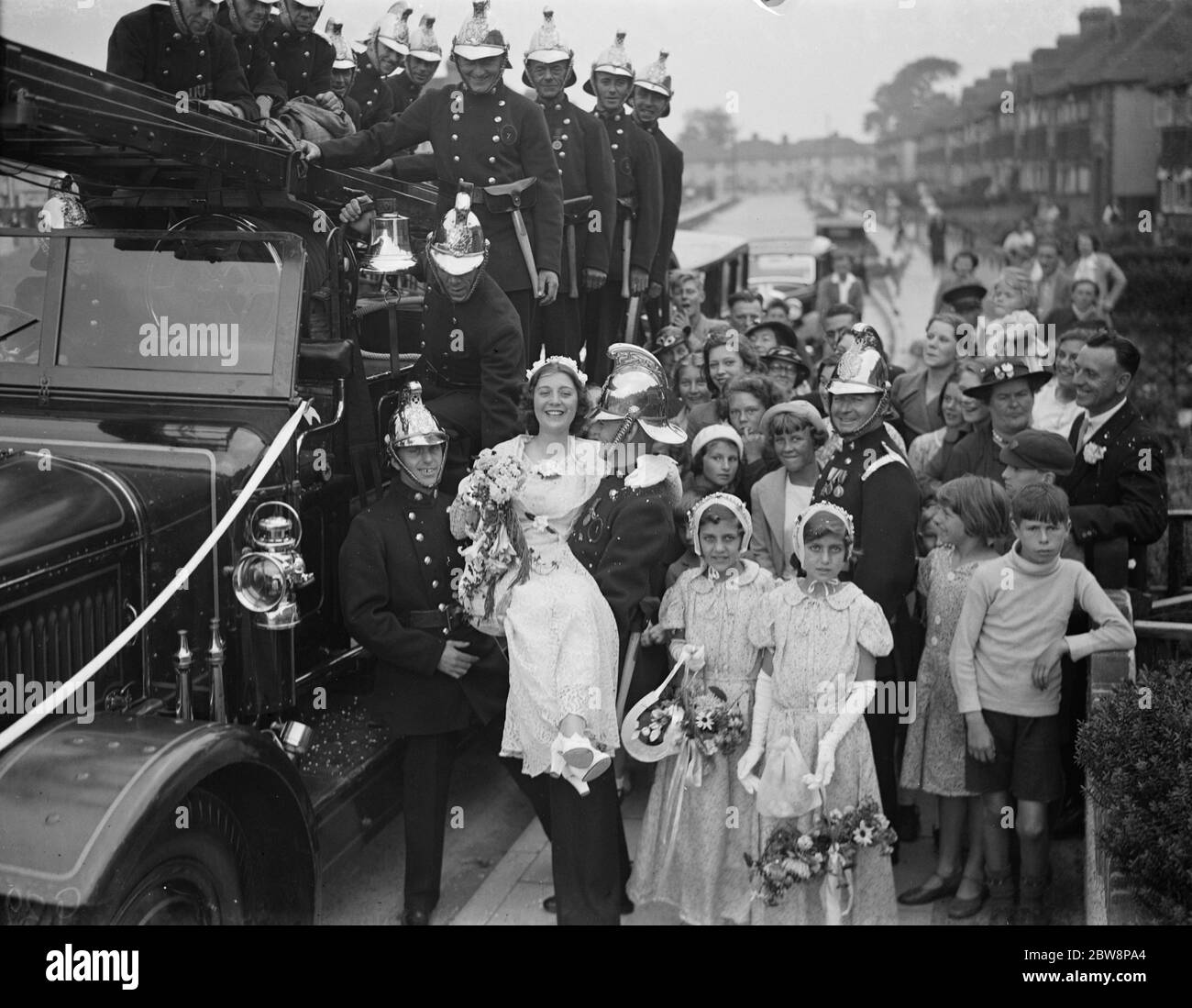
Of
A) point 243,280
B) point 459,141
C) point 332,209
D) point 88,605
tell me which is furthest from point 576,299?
point 88,605

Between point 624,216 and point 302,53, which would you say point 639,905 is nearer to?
point 624,216

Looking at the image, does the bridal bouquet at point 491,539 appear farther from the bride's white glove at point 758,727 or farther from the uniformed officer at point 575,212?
the uniformed officer at point 575,212

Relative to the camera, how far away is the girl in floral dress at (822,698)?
13.6 feet

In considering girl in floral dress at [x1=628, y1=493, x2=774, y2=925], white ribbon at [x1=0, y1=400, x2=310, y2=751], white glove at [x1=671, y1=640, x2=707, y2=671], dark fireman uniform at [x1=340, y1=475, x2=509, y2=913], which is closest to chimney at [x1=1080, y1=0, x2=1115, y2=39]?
girl in floral dress at [x1=628, y1=493, x2=774, y2=925]

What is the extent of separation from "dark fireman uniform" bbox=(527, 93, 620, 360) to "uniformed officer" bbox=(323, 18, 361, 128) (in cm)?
86

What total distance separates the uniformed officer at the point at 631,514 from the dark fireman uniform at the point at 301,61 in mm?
1888

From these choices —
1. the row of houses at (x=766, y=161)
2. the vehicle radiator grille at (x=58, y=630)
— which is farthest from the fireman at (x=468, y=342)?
the row of houses at (x=766, y=161)

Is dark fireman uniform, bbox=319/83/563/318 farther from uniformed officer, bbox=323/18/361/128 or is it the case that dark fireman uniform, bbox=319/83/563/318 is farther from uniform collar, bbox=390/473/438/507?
uniform collar, bbox=390/473/438/507

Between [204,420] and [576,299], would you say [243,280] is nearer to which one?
[204,420]

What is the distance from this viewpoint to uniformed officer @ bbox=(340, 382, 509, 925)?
433 centimetres

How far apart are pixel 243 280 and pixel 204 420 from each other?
0.54 m

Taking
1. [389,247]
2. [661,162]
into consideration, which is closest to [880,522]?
[389,247]

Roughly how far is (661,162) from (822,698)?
3490 millimetres

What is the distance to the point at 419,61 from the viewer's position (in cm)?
602
